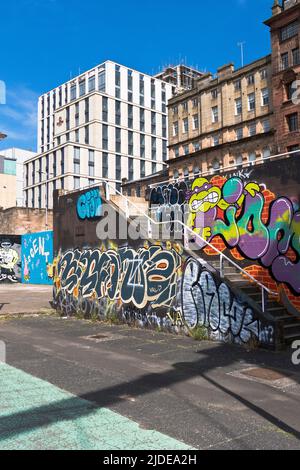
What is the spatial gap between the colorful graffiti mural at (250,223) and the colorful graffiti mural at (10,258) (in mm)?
25050

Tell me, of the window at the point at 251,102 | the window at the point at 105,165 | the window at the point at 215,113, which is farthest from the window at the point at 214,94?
the window at the point at 105,165

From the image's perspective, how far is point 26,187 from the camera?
101 metres

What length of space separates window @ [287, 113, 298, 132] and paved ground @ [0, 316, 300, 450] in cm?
4184

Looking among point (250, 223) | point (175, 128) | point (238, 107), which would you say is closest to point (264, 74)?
point (238, 107)

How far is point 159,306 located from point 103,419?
6235 millimetres

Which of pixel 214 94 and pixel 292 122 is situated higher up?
pixel 214 94

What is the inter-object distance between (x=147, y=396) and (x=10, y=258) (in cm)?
3044

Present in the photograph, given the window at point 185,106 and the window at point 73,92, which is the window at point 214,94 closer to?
the window at point 185,106

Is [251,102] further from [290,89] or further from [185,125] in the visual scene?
[185,125]

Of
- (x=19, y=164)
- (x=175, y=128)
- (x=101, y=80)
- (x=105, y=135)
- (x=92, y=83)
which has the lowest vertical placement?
(x=175, y=128)

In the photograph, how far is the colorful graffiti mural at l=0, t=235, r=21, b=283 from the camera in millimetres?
33875

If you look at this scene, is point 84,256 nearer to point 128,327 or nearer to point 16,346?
point 128,327

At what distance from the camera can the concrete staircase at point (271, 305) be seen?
8.77 metres

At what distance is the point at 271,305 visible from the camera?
955 centimetres
